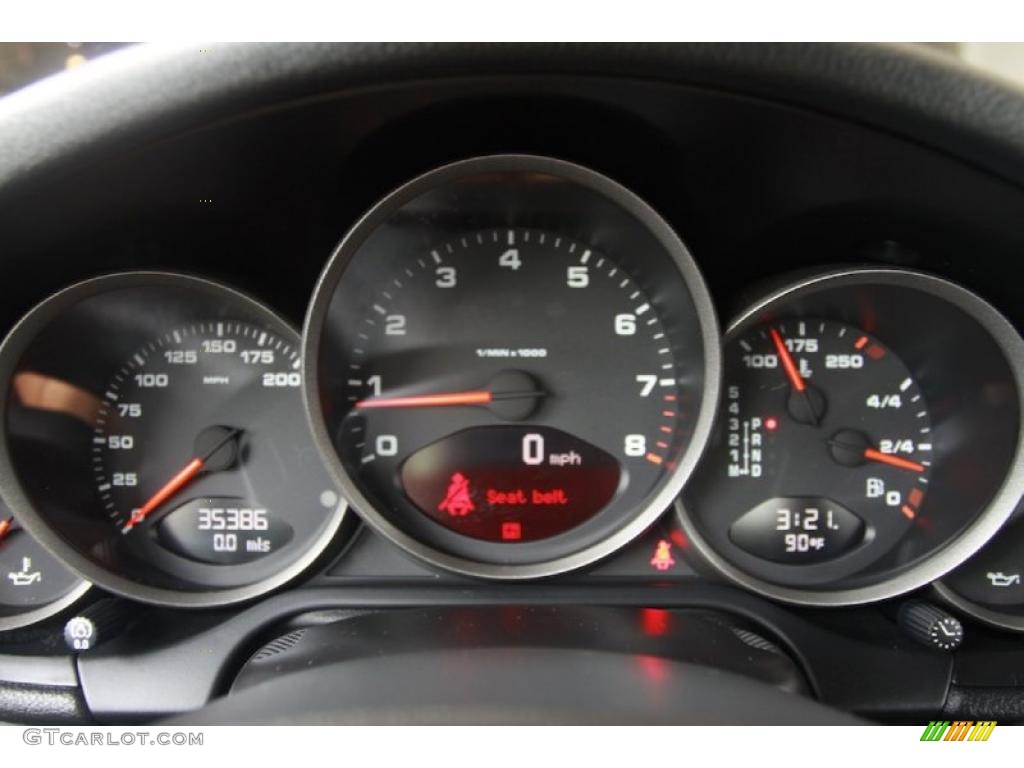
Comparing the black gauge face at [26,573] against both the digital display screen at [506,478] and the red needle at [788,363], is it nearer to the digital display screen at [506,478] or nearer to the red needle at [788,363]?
the digital display screen at [506,478]

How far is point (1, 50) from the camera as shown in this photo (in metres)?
1.94

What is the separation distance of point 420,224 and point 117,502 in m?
1.01

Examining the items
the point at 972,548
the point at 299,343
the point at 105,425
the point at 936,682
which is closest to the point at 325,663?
the point at 299,343

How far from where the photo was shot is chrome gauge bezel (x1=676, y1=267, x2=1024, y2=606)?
6.89ft

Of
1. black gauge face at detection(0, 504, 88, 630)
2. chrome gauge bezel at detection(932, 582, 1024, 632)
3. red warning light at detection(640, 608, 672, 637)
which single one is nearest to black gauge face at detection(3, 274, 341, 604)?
black gauge face at detection(0, 504, 88, 630)

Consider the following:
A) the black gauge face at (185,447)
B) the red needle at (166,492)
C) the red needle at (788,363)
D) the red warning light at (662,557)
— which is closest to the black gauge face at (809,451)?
the red needle at (788,363)

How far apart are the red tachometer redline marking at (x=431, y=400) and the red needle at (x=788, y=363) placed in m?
0.71

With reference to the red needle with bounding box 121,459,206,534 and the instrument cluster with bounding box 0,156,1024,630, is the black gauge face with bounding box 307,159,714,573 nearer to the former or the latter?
the instrument cluster with bounding box 0,156,1024,630

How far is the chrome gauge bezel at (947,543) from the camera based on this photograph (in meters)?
2.10

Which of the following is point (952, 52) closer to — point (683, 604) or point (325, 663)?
point (683, 604)

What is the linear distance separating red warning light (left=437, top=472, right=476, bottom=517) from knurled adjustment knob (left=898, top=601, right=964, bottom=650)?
1.01 metres
